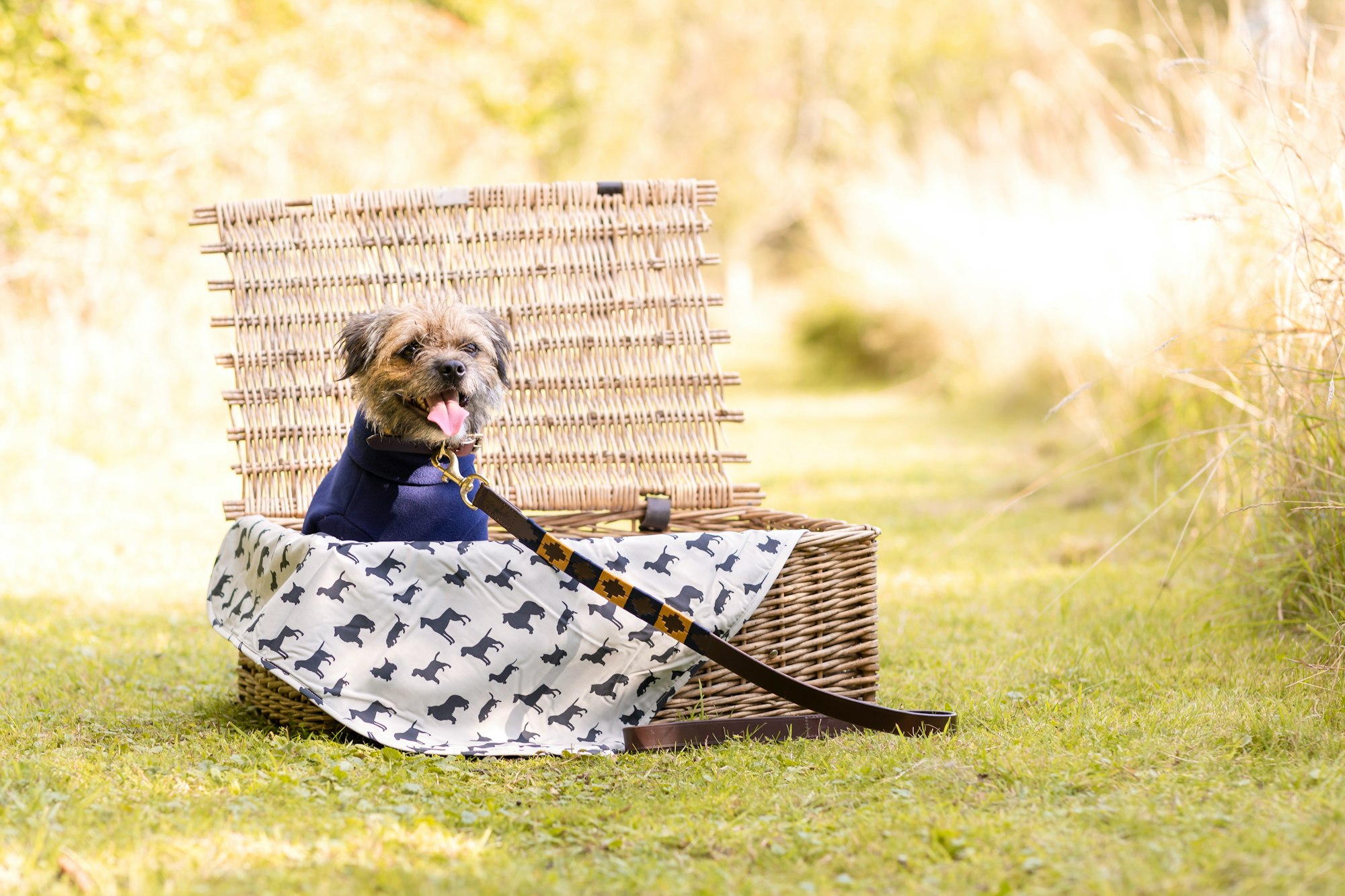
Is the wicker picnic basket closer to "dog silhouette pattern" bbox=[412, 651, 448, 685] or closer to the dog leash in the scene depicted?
the dog leash

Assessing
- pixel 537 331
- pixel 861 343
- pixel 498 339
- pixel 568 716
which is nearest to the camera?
pixel 568 716

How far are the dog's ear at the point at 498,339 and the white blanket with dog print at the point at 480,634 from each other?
0.81 meters

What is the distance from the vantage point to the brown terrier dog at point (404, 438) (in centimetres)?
346

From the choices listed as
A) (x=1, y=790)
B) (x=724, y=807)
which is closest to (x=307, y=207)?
(x=1, y=790)

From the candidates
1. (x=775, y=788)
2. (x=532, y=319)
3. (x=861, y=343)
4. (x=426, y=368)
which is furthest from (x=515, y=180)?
(x=775, y=788)

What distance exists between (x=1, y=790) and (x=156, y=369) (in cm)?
675

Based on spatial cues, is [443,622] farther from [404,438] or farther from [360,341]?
[360,341]

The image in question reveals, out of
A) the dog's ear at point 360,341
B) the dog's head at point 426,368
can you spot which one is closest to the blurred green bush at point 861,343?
the dog's head at point 426,368

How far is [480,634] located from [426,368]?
0.81m

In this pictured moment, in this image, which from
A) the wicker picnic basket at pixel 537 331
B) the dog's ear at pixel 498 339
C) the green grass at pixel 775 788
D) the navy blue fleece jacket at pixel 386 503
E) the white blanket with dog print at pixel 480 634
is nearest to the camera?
the green grass at pixel 775 788

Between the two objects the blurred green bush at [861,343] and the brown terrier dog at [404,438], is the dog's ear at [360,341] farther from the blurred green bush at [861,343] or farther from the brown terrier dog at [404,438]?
the blurred green bush at [861,343]

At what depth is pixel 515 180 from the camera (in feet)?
48.0

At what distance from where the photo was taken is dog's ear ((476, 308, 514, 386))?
380cm

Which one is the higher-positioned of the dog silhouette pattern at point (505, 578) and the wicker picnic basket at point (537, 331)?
the wicker picnic basket at point (537, 331)
